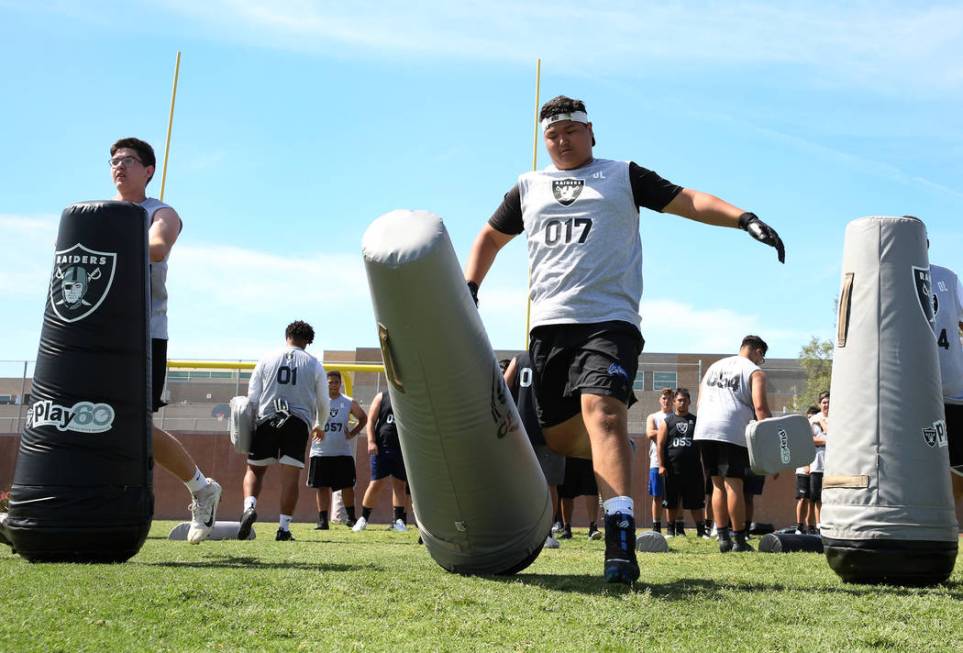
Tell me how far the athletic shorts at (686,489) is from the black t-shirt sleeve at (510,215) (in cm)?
719

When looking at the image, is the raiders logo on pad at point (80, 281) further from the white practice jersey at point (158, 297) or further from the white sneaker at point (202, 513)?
the white sneaker at point (202, 513)

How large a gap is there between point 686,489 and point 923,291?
7.34 m

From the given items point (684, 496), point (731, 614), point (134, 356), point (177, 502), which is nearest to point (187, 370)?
point (177, 502)

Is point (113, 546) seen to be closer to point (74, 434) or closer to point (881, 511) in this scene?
point (74, 434)

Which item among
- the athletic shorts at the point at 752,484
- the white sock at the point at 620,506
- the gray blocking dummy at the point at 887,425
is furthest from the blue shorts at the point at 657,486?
the white sock at the point at 620,506

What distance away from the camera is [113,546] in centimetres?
469

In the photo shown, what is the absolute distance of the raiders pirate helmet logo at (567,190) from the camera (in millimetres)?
4520

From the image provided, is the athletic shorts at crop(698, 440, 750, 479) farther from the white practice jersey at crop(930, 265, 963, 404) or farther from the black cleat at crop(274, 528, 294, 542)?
the black cleat at crop(274, 528, 294, 542)

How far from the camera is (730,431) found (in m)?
8.22

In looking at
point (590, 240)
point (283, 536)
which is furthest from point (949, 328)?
point (283, 536)

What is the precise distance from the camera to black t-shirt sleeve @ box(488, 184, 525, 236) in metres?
4.84

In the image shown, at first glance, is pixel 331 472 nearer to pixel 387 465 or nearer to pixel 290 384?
pixel 387 465

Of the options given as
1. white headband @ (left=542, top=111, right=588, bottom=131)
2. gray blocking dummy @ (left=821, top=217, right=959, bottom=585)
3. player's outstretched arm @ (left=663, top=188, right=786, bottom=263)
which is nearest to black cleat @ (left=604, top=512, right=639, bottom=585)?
gray blocking dummy @ (left=821, top=217, right=959, bottom=585)

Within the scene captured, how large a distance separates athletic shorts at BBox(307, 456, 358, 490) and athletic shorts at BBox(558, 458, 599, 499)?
3.07 metres
